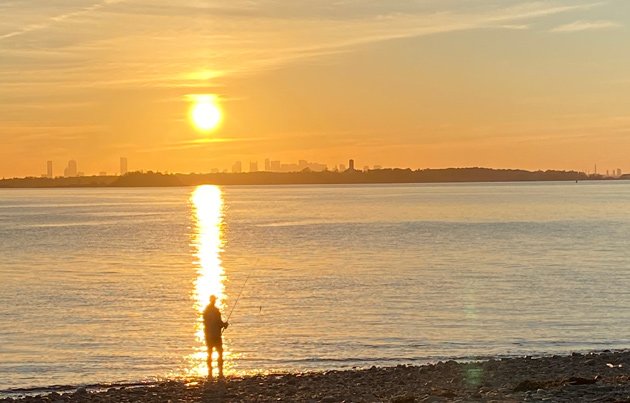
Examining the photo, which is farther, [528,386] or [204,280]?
[204,280]

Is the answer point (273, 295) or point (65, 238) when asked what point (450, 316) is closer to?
point (273, 295)

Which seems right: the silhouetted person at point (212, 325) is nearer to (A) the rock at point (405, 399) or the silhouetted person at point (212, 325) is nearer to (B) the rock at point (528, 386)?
(A) the rock at point (405, 399)

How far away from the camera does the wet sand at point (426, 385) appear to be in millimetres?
15015

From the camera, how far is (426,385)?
62.7 feet

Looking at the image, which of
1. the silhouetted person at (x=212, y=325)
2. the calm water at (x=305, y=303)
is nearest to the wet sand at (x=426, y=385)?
the silhouetted person at (x=212, y=325)

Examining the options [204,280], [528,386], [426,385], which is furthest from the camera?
[204,280]

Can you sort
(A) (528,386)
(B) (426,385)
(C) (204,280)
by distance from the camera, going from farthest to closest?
1. (C) (204,280)
2. (B) (426,385)
3. (A) (528,386)

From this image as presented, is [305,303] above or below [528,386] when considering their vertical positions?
below

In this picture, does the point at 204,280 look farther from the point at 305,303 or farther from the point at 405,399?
the point at 405,399

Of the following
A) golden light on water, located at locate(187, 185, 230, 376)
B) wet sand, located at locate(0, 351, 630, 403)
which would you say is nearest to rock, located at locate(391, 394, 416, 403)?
wet sand, located at locate(0, 351, 630, 403)

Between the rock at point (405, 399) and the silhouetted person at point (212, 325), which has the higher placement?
the silhouetted person at point (212, 325)

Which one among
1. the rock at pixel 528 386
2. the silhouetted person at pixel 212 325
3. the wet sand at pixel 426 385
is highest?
the silhouetted person at pixel 212 325

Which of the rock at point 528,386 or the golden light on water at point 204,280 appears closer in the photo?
the rock at point 528,386

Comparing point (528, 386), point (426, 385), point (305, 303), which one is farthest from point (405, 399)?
point (305, 303)
